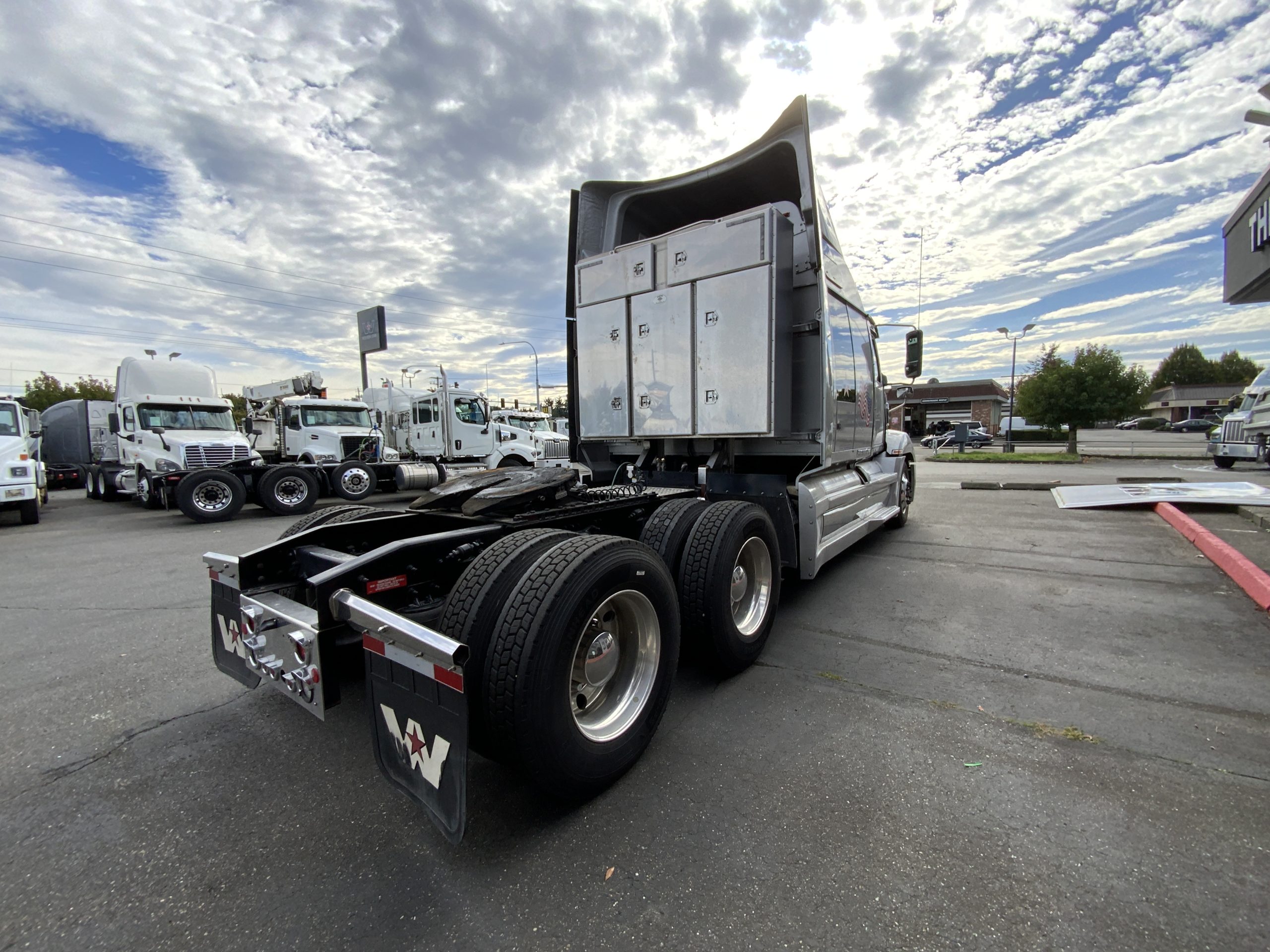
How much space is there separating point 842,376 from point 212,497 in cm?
1175

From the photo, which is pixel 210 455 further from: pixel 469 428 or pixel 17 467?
pixel 469 428

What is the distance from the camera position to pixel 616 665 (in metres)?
2.62

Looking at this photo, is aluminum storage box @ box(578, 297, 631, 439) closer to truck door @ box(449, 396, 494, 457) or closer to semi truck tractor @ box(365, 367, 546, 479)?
semi truck tractor @ box(365, 367, 546, 479)

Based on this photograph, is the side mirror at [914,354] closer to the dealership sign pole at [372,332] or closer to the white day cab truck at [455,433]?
the white day cab truck at [455,433]

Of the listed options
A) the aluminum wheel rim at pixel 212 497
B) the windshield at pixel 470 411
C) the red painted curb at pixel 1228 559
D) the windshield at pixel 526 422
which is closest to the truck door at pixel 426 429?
the windshield at pixel 470 411

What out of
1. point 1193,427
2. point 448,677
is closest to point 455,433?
point 448,677

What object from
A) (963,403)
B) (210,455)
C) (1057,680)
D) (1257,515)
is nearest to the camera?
(1057,680)

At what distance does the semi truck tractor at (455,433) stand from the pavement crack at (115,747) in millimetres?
13282

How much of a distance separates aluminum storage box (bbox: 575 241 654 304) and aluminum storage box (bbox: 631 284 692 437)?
0.13 metres

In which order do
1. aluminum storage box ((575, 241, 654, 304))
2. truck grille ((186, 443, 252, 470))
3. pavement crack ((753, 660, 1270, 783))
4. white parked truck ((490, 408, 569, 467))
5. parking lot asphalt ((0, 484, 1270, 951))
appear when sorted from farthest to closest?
white parked truck ((490, 408, 569, 467)) → truck grille ((186, 443, 252, 470)) → aluminum storage box ((575, 241, 654, 304)) → pavement crack ((753, 660, 1270, 783)) → parking lot asphalt ((0, 484, 1270, 951))

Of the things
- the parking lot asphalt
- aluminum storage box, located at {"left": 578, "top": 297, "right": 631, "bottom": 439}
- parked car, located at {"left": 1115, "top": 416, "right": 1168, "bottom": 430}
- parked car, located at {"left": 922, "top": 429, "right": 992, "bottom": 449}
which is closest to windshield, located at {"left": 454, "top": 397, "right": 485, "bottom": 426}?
aluminum storage box, located at {"left": 578, "top": 297, "right": 631, "bottom": 439}

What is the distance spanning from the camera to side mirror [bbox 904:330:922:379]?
6871 mm

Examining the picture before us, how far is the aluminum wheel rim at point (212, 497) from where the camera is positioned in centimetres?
1075

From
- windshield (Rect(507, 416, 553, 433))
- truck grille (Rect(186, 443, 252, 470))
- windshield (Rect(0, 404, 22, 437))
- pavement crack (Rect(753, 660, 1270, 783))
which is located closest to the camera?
pavement crack (Rect(753, 660, 1270, 783))
